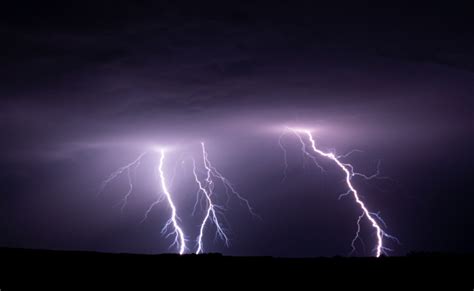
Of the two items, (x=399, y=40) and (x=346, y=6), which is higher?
(x=399, y=40)

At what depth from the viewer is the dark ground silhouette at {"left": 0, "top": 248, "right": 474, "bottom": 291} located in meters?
1.19

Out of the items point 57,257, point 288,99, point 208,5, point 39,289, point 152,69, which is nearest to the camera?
point 39,289

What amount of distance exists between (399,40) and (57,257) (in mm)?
5577

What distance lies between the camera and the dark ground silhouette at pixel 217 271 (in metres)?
1.19

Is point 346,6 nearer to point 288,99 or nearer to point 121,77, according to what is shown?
point 121,77

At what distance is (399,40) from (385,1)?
4.53 feet

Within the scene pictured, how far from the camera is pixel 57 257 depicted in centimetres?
140

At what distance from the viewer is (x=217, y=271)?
50.6 inches

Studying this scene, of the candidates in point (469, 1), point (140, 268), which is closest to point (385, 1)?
point (469, 1)

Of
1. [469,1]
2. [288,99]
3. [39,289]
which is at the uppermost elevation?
[288,99]

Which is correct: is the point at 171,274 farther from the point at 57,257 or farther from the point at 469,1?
the point at 469,1

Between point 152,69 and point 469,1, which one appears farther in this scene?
point 152,69

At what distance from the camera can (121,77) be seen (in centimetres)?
653

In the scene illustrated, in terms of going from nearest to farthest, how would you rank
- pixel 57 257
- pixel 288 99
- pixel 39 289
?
pixel 39 289, pixel 57 257, pixel 288 99
